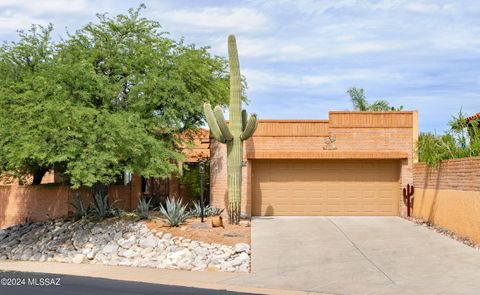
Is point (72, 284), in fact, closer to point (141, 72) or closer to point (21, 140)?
point (21, 140)

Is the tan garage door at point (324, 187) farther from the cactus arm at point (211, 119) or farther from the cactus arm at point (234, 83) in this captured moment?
the cactus arm at point (211, 119)

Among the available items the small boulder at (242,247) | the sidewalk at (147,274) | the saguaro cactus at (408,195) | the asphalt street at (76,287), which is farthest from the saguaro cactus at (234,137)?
the saguaro cactus at (408,195)

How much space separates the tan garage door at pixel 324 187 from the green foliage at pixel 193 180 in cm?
227

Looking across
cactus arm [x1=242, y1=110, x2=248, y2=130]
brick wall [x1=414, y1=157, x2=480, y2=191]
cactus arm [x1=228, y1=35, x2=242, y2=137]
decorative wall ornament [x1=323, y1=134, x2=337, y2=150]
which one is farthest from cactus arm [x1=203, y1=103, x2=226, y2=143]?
brick wall [x1=414, y1=157, x2=480, y2=191]

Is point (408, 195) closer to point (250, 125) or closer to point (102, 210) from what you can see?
point (250, 125)

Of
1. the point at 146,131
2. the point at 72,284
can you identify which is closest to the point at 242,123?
the point at 146,131

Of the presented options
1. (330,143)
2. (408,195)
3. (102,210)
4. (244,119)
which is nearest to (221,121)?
(244,119)

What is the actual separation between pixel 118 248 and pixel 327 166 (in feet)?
31.8

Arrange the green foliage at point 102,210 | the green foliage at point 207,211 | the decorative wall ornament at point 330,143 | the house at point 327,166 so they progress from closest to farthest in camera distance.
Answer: the green foliage at point 102,210, the green foliage at point 207,211, the house at point 327,166, the decorative wall ornament at point 330,143

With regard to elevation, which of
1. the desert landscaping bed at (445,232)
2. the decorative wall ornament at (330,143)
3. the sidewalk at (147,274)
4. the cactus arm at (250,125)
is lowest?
the sidewalk at (147,274)

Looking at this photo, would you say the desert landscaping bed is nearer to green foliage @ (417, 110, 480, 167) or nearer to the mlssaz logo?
green foliage @ (417, 110, 480, 167)

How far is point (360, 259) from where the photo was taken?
1741 cm

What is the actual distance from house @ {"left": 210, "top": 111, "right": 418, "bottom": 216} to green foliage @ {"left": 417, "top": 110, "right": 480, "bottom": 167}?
2282 mm

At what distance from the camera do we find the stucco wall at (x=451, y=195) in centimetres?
1917
